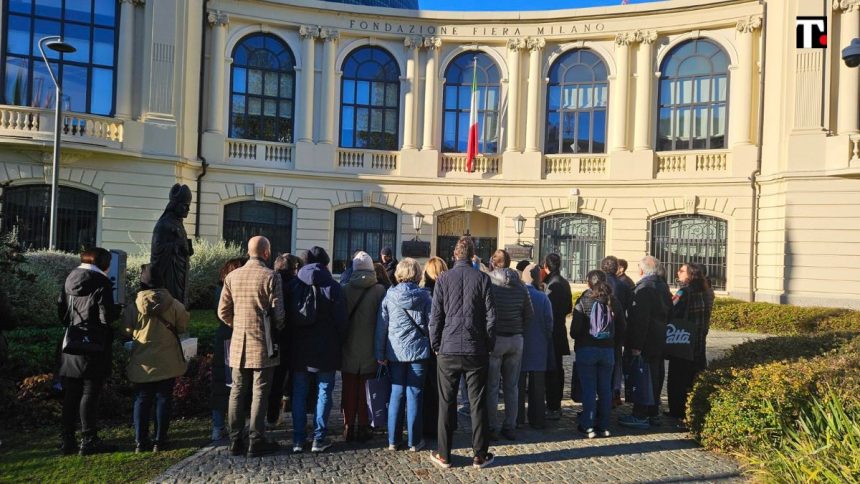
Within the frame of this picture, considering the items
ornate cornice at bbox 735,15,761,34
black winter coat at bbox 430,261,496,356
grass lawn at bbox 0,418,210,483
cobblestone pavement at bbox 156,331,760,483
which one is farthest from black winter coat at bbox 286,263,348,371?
ornate cornice at bbox 735,15,761,34

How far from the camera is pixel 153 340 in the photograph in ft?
20.5

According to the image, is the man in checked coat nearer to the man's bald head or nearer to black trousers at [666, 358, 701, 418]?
the man's bald head

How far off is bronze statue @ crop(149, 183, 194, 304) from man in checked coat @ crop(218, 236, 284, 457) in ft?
5.56

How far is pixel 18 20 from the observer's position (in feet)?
66.9

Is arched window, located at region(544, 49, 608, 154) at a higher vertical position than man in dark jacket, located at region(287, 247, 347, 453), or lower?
higher

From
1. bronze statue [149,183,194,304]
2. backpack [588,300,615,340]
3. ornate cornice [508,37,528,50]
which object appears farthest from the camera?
ornate cornice [508,37,528,50]

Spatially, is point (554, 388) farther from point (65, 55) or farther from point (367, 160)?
point (65, 55)

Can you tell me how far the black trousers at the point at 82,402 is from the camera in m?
6.07

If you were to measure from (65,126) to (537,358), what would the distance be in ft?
60.5

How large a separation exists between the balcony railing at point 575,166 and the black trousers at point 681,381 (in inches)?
629

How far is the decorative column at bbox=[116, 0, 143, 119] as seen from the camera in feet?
69.1

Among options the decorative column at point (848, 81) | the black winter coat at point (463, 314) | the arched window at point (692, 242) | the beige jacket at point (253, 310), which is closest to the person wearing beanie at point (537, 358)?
the black winter coat at point (463, 314)

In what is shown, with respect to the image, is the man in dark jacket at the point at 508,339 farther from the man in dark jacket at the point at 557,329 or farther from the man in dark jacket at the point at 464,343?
the man in dark jacket at the point at 557,329

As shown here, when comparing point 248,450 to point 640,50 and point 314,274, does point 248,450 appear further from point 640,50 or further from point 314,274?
point 640,50
